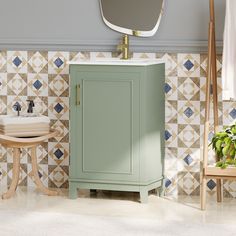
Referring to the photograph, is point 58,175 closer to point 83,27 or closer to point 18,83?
point 18,83

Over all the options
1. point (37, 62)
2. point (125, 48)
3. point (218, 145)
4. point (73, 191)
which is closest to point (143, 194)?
point (73, 191)

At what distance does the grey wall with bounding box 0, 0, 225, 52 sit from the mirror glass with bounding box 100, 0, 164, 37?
0.16 ft

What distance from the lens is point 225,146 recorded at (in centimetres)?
516

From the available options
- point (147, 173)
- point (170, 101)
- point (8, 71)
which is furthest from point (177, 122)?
point (8, 71)

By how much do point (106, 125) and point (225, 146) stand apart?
0.83 m

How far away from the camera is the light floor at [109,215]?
4.70 m

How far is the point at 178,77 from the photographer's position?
5621 mm

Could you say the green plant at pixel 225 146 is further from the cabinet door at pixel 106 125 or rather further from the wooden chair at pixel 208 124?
the cabinet door at pixel 106 125

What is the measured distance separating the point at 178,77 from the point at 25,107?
3.90 ft

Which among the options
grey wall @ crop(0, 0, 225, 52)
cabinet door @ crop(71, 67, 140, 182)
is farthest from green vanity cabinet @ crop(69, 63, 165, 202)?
grey wall @ crop(0, 0, 225, 52)

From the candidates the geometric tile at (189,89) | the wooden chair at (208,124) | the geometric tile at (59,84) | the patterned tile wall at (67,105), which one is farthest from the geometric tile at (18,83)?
the wooden chair at (208,124)

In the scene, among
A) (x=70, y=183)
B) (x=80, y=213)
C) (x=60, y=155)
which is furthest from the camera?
(x=60, y=155)

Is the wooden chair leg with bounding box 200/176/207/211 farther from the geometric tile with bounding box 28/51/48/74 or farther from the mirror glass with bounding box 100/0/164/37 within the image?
the geometric tile with bounding box 28/51/48/74

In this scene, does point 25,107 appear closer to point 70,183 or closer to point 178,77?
point 70,183
